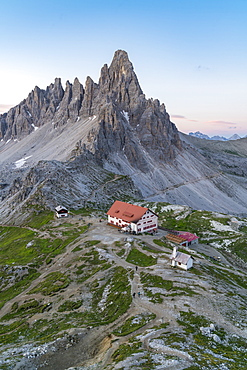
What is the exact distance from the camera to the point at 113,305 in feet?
132

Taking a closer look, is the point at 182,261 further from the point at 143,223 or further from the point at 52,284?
the point at 52,284

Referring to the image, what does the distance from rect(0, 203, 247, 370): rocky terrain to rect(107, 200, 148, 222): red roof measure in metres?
5.39

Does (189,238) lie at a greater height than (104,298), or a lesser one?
lesser

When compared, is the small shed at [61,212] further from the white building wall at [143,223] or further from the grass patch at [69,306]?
the grass patch at [69,306]

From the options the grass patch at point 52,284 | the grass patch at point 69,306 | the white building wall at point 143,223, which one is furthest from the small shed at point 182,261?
the white building wall at point 143,223

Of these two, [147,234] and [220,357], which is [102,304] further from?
[147,234]

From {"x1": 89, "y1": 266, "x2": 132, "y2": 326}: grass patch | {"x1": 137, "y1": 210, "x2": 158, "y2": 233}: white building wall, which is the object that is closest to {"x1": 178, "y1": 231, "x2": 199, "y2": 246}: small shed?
{"x1": 137, "y1": 210, "x2": 158, "y2": 233}: white building wall

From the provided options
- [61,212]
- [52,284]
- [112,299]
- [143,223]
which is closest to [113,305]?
[112,299]

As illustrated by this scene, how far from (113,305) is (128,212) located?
40.5 m

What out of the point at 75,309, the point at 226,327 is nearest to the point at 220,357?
the point at 226,327

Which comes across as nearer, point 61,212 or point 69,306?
point 69,306

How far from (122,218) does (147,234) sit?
9046 millimetres

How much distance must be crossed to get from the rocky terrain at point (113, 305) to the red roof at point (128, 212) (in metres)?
5.39

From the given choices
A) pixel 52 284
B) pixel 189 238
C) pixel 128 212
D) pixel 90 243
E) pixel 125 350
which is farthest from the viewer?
pixel 189 238
